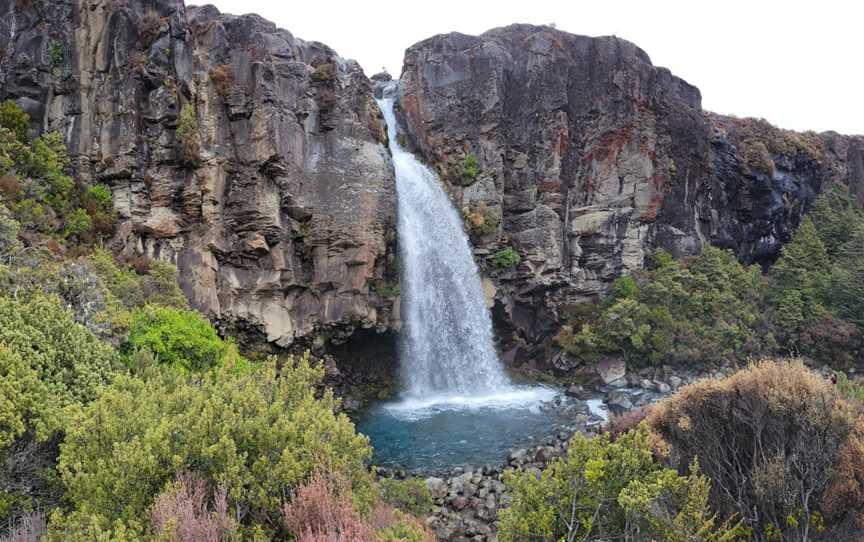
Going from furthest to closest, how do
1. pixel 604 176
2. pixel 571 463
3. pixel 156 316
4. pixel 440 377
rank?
pixel 604 176 < pixel 440 377 < pixel 156 316 < pixel 571 463

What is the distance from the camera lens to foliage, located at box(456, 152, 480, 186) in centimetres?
2864

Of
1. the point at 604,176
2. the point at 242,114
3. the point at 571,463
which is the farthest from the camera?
the point at 604,176

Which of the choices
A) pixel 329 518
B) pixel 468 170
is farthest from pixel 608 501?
pixel 468 170

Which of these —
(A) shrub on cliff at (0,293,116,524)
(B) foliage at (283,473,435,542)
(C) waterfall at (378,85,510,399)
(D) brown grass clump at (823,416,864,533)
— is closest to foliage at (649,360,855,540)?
(D) brown grass clump at (823,416,864,533)

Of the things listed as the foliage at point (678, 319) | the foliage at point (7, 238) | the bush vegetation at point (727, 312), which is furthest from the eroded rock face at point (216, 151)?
the bush vegetation at point (727, 312)

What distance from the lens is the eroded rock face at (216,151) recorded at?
20156 mm

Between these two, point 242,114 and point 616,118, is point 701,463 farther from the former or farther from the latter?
point 616,118

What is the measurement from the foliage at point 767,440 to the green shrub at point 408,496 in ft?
A: 20.2

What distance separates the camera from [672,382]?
80.9 feet

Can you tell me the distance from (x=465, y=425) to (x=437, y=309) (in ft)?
22.4

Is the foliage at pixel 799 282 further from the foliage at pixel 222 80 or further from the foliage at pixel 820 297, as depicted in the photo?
the foliage at pixel 222 80

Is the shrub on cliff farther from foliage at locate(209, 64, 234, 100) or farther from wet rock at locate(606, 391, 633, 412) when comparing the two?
wet rock at locate(606, 391, 633, 412)

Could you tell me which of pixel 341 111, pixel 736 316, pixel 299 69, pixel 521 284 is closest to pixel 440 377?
pixel 521 284

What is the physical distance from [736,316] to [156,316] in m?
28.9
